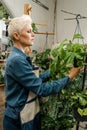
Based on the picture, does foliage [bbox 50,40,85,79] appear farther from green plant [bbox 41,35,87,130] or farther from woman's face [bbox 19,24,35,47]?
woman's face [bbox 19,24,35,47]

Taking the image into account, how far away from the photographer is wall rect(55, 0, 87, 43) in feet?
11.5

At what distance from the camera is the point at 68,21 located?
12.4ft

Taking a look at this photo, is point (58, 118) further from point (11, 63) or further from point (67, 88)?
point (11, 63)

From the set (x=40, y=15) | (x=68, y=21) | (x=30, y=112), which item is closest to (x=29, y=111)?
(x=30, y=112)

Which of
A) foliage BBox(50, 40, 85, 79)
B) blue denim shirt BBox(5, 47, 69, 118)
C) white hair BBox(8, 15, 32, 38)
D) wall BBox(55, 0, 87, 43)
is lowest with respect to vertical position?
blue denim shirt BBox(5, 47, 69, 118)

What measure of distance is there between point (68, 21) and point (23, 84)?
2520mm

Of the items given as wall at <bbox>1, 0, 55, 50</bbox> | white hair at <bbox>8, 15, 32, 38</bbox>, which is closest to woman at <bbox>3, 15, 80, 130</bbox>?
white hair at <bbox>8, 15, 32, 38</bbox>

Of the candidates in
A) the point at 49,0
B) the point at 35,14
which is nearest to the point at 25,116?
the point at 35,14

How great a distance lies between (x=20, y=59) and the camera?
1489mm

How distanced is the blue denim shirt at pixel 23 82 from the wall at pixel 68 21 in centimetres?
213

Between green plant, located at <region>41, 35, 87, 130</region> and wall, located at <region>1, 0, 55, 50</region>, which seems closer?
green plant, located at <region>41, 35, 87, 130</region>

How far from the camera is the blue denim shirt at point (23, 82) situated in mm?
1477

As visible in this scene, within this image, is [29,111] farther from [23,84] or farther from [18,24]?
[18,24]

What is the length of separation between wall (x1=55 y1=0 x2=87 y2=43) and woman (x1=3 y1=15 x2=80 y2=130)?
208 cm
